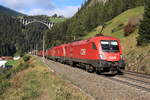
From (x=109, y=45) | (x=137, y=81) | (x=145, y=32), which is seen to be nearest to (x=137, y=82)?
(x=137, y=81)

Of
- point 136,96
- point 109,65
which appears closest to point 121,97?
point 136,96

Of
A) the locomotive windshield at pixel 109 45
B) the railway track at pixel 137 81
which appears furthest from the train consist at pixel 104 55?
the railway track at pixel 137 81

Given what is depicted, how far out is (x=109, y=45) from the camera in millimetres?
A: 21391

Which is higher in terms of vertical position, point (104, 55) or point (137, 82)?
point (104, 55)

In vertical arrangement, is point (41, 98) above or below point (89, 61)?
below

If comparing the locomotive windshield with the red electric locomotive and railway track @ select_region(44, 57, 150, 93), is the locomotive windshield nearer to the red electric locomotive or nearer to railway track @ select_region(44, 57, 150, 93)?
the red electric locomotive

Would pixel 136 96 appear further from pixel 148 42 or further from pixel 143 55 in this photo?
pixel 148 42

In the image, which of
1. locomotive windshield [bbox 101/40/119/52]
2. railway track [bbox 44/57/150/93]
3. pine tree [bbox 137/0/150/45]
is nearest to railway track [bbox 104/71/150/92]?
railway track [bbox 44/57/150/93]

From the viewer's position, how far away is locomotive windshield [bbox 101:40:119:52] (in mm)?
21109

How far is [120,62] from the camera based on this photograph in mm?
20672

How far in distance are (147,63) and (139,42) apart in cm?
1090

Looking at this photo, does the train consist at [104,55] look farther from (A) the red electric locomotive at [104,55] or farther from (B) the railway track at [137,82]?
(B) the railway track at [137,82]

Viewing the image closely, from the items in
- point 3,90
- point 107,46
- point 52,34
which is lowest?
point 3,90

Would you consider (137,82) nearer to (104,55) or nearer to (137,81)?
(137,81)
